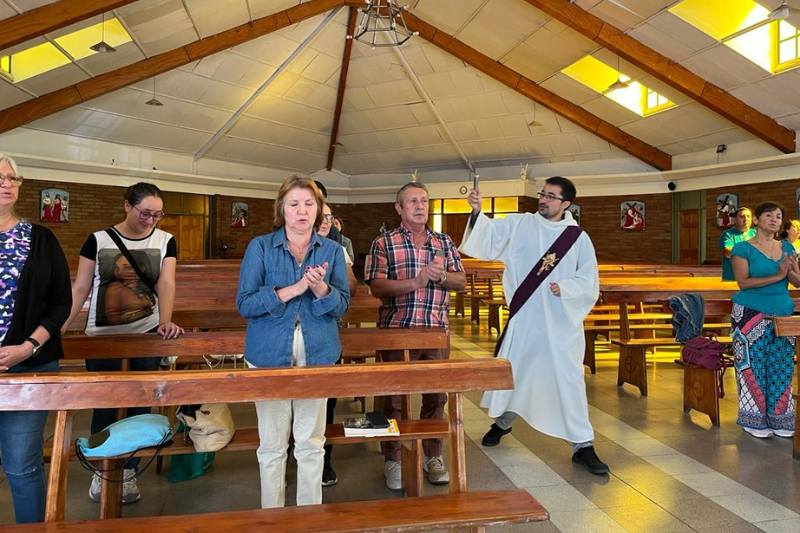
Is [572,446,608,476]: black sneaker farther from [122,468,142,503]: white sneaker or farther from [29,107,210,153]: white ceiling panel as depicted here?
[29,107,210,153]: white ceiling panel

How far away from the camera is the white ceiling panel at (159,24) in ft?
30.8

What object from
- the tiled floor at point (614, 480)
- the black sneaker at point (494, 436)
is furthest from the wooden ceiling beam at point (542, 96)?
the black sneaker at point (494, 436)

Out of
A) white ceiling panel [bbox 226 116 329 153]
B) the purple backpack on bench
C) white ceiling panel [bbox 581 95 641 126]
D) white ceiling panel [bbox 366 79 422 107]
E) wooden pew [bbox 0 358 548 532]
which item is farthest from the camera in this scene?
white ceiling panel [bbox 226 116 329 153]

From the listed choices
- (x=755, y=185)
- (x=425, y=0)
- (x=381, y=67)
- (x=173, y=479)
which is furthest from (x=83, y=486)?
(x=755, y=185)

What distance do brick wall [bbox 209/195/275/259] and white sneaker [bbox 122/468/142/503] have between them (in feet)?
45.3

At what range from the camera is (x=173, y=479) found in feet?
10.9

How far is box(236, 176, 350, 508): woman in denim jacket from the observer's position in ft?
7.70

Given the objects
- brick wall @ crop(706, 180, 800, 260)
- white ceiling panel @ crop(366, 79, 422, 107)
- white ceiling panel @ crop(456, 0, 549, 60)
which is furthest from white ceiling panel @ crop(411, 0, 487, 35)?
brick wall @ crop(706, 180, 800, 260)

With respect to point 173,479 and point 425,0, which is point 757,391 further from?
point 425,0

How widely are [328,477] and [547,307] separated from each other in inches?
63.1

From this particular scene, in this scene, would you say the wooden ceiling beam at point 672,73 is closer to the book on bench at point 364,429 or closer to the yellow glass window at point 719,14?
the yellow glass window at point 719,14

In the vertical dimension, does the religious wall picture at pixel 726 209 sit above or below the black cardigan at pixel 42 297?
above

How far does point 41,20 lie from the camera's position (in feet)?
26.3

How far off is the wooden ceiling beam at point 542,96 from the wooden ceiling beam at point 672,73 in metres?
2.96
